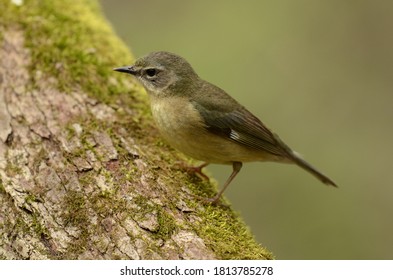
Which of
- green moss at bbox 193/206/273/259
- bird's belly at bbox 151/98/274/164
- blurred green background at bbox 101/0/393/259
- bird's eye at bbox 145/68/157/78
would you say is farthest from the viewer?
blurred green background at bbox 101/0/393/259

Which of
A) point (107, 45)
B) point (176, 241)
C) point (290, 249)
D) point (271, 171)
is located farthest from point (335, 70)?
point (176, 241)

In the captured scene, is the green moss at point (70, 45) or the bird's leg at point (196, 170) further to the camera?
the green moss at point (70, 45)

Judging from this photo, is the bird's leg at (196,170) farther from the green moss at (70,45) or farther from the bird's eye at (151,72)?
the green moss at (70,45)

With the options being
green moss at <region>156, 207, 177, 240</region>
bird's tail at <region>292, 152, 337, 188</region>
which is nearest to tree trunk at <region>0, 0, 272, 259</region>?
green moss at <region>156, 207, 177, 240</region>

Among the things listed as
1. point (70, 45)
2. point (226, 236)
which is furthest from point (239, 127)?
point (70, 45)

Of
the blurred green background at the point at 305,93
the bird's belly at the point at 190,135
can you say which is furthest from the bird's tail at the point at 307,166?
the blurred green background at the point at 305,93

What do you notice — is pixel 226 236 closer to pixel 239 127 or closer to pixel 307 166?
pixel 239 127

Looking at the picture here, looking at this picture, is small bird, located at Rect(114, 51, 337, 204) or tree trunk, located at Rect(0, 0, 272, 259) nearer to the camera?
tree trunk, located at Rect(0, 0, 272, 259)

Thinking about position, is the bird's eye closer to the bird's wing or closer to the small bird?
the small bird
